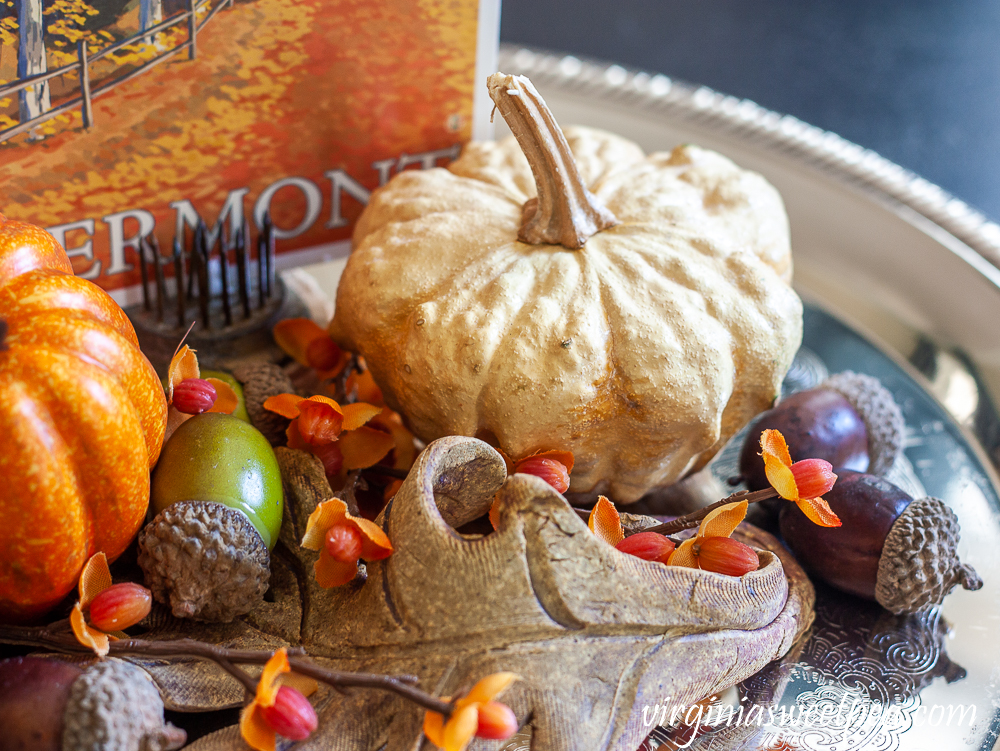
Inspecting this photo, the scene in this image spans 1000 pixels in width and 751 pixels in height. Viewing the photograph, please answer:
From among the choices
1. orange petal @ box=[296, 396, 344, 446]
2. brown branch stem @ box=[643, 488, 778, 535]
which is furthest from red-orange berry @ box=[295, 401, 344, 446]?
brown branch stem @ box=[643, 488, 778, 535]

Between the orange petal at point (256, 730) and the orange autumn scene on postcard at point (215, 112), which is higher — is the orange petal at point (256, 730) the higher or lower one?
the lower one

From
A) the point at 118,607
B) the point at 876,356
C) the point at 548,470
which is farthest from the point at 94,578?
the point at 876,356

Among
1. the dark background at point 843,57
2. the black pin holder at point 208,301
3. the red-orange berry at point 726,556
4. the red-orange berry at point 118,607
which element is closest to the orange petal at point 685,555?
the red-orange berry at point 726,556

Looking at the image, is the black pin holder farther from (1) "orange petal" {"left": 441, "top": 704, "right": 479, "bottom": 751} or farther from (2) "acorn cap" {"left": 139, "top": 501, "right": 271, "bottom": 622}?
(1) "orange petal" {"left": 441, "top": 704, "right": 479, "bottom": 751}

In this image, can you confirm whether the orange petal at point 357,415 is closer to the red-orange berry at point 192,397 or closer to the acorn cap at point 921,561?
the red-orange berry at point 192,397

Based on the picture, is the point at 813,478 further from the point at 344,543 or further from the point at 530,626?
the point at 344,543

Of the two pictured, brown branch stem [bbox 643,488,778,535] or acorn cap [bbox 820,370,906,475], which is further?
acorn cap [bbox 820,370,906,475]

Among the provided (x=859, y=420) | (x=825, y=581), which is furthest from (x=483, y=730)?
(x=859, y=420)
